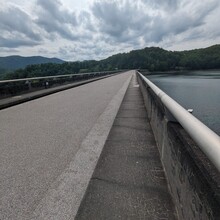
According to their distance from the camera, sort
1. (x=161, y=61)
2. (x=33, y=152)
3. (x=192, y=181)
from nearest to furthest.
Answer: (x=192, y=181)
(x=33, y=152)
(x=161, y=61)

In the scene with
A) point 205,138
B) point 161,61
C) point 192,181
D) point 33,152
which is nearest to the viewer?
point 205,138

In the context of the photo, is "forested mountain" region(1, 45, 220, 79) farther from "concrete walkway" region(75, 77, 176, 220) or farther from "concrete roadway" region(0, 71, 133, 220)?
"concrete walkway" region(75, 77, 176, 220)

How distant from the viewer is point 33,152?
446 centimetres

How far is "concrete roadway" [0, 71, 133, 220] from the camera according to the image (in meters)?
2.91

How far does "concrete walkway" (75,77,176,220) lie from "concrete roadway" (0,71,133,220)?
0.68m

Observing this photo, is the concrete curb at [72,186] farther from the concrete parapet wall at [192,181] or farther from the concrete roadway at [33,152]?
the concrete parapet wall at [192,181]

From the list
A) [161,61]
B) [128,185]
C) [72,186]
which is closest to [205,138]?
[128,185]

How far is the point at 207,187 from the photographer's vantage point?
166 cm

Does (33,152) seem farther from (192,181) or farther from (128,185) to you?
(192,181)

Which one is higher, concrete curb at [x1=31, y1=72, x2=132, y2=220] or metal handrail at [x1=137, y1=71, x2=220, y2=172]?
metal handrail at [x1=137, y1=71, x2=220, y2=172]

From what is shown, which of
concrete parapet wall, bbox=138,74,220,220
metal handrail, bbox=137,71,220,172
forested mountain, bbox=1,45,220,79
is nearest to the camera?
metal handrail, bbox=137,71,220,172

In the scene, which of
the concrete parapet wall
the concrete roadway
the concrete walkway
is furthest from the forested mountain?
the concrete parapet wall

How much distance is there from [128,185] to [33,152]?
Answer: 223cm

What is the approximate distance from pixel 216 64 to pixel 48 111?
134798 millimetres
